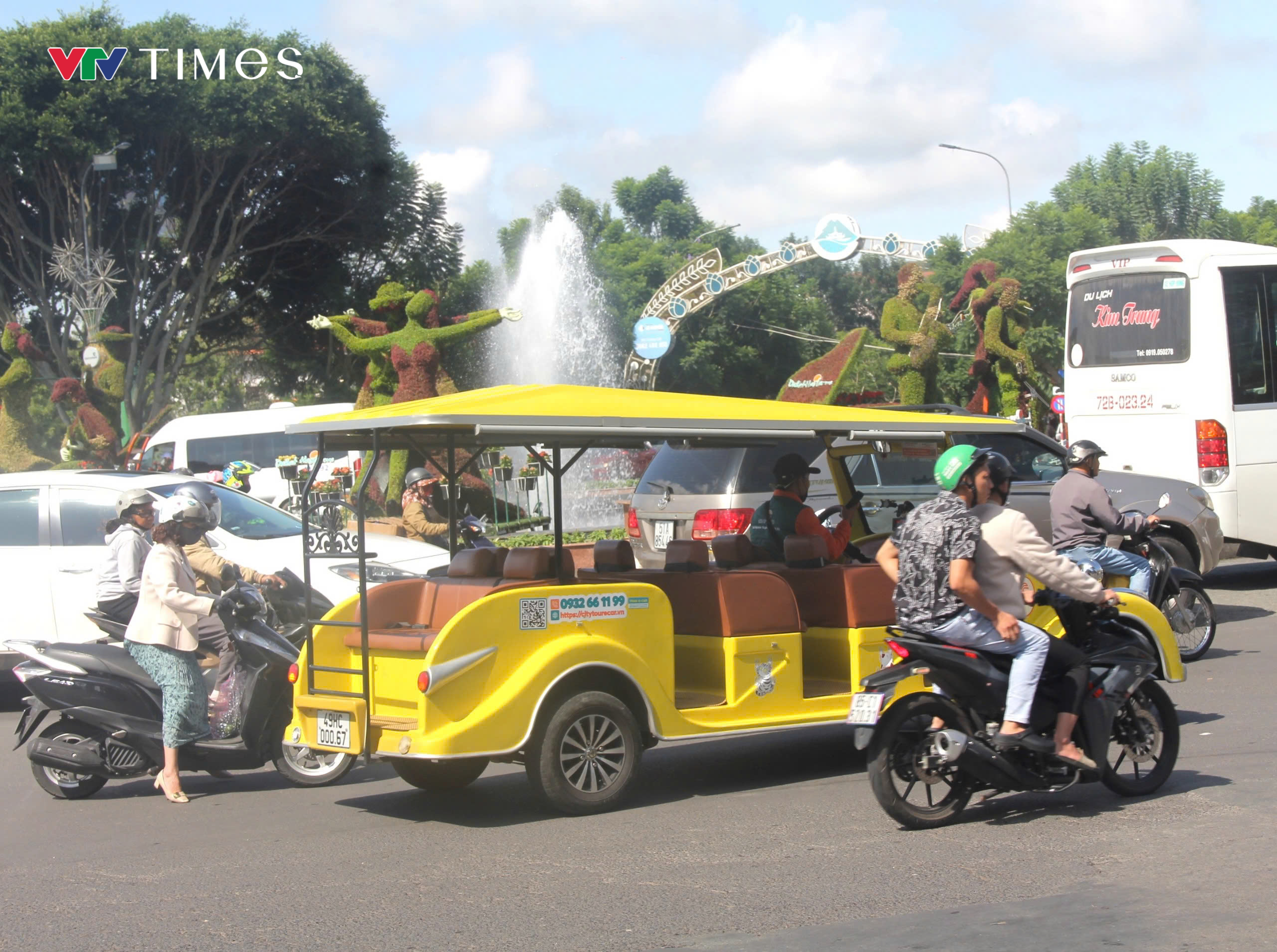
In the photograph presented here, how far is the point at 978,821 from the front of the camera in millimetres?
6090

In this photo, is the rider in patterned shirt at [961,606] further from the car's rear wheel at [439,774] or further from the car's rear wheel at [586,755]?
the car's rear wheel at [439,774]

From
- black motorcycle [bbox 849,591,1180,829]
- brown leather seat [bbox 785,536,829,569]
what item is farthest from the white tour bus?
black motorcycle [bbox 849,591,1180,829]

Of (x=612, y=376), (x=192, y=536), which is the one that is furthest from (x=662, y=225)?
(x=192, y=536)

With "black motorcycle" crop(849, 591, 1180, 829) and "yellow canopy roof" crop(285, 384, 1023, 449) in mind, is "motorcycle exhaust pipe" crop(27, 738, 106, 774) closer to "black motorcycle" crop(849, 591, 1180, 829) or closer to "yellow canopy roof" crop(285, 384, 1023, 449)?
"yellow canopy roof" crop(285, 384, 1023, 449)

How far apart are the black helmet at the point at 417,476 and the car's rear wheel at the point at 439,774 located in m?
4.38

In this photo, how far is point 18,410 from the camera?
26.2 meters

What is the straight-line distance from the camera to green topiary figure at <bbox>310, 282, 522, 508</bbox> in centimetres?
2155

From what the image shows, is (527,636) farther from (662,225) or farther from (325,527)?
(662,225)

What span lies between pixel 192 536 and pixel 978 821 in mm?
4369

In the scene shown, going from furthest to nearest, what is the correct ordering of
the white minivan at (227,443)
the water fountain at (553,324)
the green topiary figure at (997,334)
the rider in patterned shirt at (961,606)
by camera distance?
the water fountain at (553,324), the white minivan at (227,443), the green topiary figure at (997,334), the rider in patterned shirt at (961,606)

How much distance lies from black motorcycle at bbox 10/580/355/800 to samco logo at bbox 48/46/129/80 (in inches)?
985

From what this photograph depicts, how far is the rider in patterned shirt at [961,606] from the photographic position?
571 centimetres

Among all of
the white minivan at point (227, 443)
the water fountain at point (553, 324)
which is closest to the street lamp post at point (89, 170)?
the white minivan at point (227, 443)

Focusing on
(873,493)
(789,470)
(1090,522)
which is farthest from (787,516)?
(873,493)
